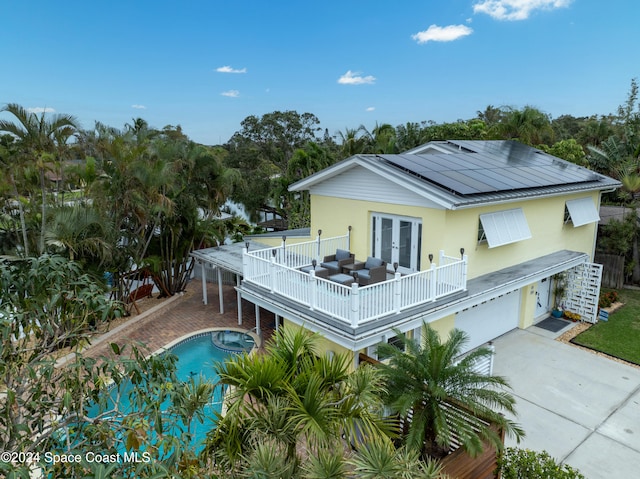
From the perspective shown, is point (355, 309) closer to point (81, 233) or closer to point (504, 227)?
point (504, 227)

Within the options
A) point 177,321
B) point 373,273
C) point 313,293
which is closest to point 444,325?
point 373,273

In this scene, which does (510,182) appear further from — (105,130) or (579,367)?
(105,130)

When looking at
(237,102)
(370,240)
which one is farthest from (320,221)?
(237,102)

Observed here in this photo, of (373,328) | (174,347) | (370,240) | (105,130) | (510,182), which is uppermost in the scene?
(105,130)

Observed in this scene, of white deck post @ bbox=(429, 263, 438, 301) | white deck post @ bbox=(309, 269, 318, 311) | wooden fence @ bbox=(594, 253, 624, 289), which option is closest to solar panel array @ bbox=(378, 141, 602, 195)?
white deck post @ bbox=(429, 263, 438, 301)

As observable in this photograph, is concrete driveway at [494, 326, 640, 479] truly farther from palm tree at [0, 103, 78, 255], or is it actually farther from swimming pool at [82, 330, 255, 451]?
palm tree at [0, 103, 78, 255]
